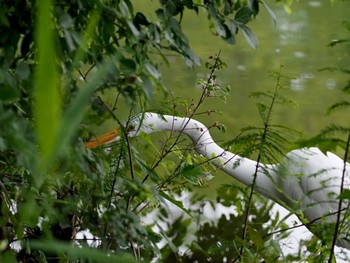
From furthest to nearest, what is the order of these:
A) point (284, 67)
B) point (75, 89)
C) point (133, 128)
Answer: point (284, 67), point (133, 128), point (75, 89)

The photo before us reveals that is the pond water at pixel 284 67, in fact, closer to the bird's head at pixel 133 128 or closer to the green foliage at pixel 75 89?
the bird's head at pixel 133 128

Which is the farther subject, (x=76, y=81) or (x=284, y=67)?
(x=284, y=67)

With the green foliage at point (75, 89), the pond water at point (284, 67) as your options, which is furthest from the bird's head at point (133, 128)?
the pond water at point (284, 67)

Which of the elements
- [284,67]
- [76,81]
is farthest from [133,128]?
[284,67]

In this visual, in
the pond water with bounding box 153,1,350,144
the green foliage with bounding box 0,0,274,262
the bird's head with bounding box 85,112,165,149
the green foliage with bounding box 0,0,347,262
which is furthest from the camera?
the pond water with bounding box 153,1,350,144

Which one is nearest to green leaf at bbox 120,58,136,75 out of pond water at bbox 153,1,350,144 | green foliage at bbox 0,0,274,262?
green foliage at bbox 0,0,274,262

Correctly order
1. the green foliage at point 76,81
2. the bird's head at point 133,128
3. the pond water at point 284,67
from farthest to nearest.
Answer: the pond water at point 284,67 < the bird's head at point 133,128 < the green foliage at point 76,81

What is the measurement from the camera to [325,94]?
325cm

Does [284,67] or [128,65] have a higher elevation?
[284,67]

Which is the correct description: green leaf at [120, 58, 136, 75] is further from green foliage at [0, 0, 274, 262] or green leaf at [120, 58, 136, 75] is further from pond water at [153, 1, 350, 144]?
pond water at [153, 1, 350, 144]

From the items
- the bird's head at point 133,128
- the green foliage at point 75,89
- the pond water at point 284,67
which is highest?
the pond water at point 284,67

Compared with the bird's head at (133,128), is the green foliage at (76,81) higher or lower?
lower

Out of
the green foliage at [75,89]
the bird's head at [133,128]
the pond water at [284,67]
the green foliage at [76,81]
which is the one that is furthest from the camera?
the pond water at [284,67]

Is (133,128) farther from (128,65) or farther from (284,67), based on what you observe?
(284,67)
